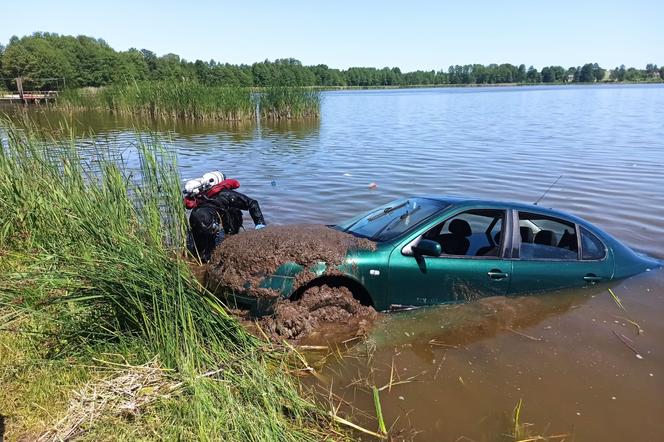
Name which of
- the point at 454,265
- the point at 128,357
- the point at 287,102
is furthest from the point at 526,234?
the point at 287,102

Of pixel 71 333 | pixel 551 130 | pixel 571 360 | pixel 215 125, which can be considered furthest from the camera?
pixel 215 125

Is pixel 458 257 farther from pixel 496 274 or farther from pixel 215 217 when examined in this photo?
pixel 215 217

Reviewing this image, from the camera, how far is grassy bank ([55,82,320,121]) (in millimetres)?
28812

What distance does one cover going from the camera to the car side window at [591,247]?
19.5ft

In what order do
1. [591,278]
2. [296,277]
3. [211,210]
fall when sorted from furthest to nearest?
[211,210], [591,278], [296,277]

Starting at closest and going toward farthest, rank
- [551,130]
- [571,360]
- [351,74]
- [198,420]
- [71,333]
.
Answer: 1. [198,420]
2. [71,333]
3. [571,360]
4. [551,130]
5. [351,74]

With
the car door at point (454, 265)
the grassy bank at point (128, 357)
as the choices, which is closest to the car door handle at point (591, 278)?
the car door at point (454, 265)

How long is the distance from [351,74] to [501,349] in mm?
143498

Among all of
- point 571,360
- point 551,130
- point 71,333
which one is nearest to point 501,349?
point 571,360

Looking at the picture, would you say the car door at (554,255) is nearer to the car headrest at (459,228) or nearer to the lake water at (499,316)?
the lake water at (499,316)

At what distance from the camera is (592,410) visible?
4031 mm

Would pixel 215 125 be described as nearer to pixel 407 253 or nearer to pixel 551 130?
pixel 551 130

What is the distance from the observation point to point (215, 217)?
21.7ft

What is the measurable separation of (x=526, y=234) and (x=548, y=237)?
300mm
